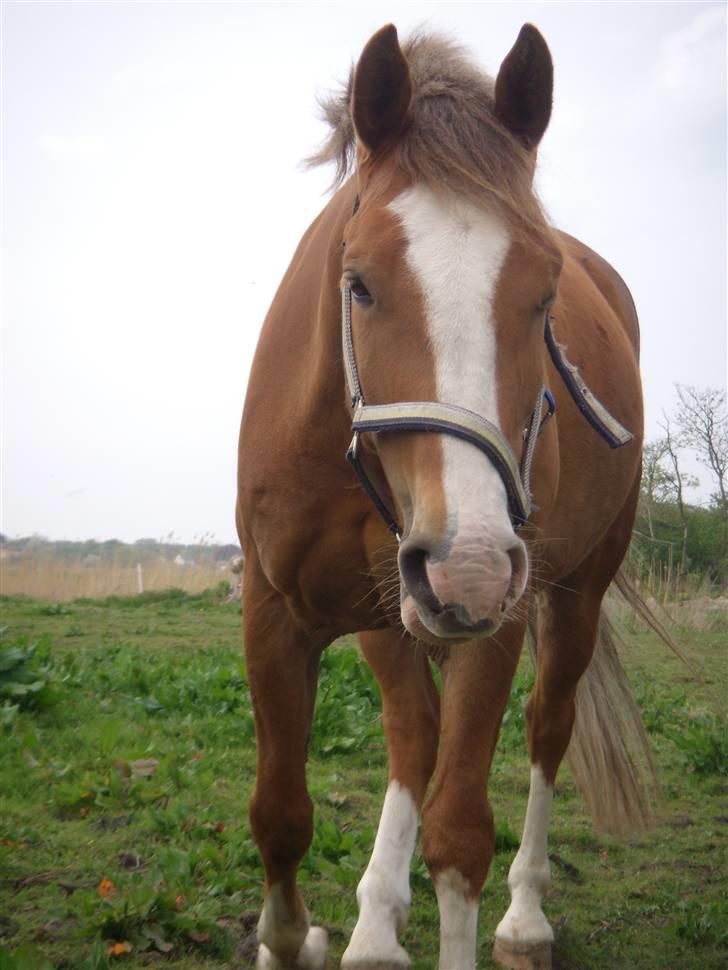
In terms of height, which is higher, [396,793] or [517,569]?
[517,569]

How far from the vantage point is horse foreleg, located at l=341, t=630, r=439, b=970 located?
9.49 feet

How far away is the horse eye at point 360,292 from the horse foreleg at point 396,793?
4.45 ft

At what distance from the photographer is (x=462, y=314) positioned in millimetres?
2127

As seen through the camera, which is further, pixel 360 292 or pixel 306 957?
pixel 306 957

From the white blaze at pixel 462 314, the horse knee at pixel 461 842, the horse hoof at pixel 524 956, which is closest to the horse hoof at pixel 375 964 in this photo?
the horse knee at pixel 461 842

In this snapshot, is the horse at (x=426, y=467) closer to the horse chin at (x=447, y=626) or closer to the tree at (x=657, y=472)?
the horse chin at (x=447, y=626)

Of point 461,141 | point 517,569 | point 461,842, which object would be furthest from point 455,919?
point 461,141

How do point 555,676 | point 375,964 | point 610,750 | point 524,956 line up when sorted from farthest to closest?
point 610,750 → point 555,676 → point 524,956 → point 375,964

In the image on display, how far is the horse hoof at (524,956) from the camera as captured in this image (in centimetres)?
327

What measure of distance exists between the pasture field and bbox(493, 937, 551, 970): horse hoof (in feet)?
0.34

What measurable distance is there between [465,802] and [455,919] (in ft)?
0.99

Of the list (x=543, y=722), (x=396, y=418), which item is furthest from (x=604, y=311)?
(x=396, y=418)

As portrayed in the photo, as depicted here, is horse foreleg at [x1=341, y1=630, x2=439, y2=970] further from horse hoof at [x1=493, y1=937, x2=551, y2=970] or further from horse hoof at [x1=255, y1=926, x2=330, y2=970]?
horse hoof at [x1=493, y1=937, x2=551, y2=970]

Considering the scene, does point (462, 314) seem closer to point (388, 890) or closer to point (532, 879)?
point (388, 890)
